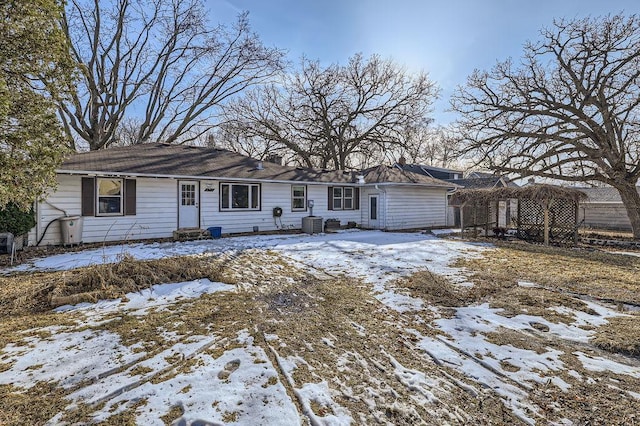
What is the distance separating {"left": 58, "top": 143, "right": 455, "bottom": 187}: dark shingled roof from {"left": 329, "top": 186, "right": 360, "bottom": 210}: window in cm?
46

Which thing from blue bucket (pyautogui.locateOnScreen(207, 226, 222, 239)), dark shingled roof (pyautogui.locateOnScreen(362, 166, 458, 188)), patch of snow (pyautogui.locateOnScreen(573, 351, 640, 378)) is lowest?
patch of snow (pyautogui.locateOnScreen(573, 351, 640, 378))

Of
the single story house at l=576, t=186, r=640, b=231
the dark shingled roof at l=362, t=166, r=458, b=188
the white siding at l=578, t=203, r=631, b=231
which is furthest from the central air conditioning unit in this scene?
the white siding at l=578, t=203, r=631, b=231

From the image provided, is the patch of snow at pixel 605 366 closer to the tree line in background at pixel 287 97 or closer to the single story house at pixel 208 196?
the tree line in background at pixel 287 97

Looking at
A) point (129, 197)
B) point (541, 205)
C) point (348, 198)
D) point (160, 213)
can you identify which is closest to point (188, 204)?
point (160, 213)

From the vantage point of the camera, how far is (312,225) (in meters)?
14.2

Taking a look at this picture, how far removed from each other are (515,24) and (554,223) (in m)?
8.09

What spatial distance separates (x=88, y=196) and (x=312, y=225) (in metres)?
8.10

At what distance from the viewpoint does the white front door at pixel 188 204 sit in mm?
12125

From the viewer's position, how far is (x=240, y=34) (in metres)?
20.8

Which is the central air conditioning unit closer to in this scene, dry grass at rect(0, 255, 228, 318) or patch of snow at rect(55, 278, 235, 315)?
dry grass at rect(0, 255, 228, 318)

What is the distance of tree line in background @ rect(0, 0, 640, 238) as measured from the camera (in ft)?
16.0

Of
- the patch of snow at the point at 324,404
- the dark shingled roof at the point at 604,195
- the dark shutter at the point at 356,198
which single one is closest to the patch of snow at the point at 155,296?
the patch of snow at the point at 324,404

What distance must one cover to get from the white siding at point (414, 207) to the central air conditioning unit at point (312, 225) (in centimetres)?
383

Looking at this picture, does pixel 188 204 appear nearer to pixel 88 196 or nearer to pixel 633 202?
pixel 88 196
